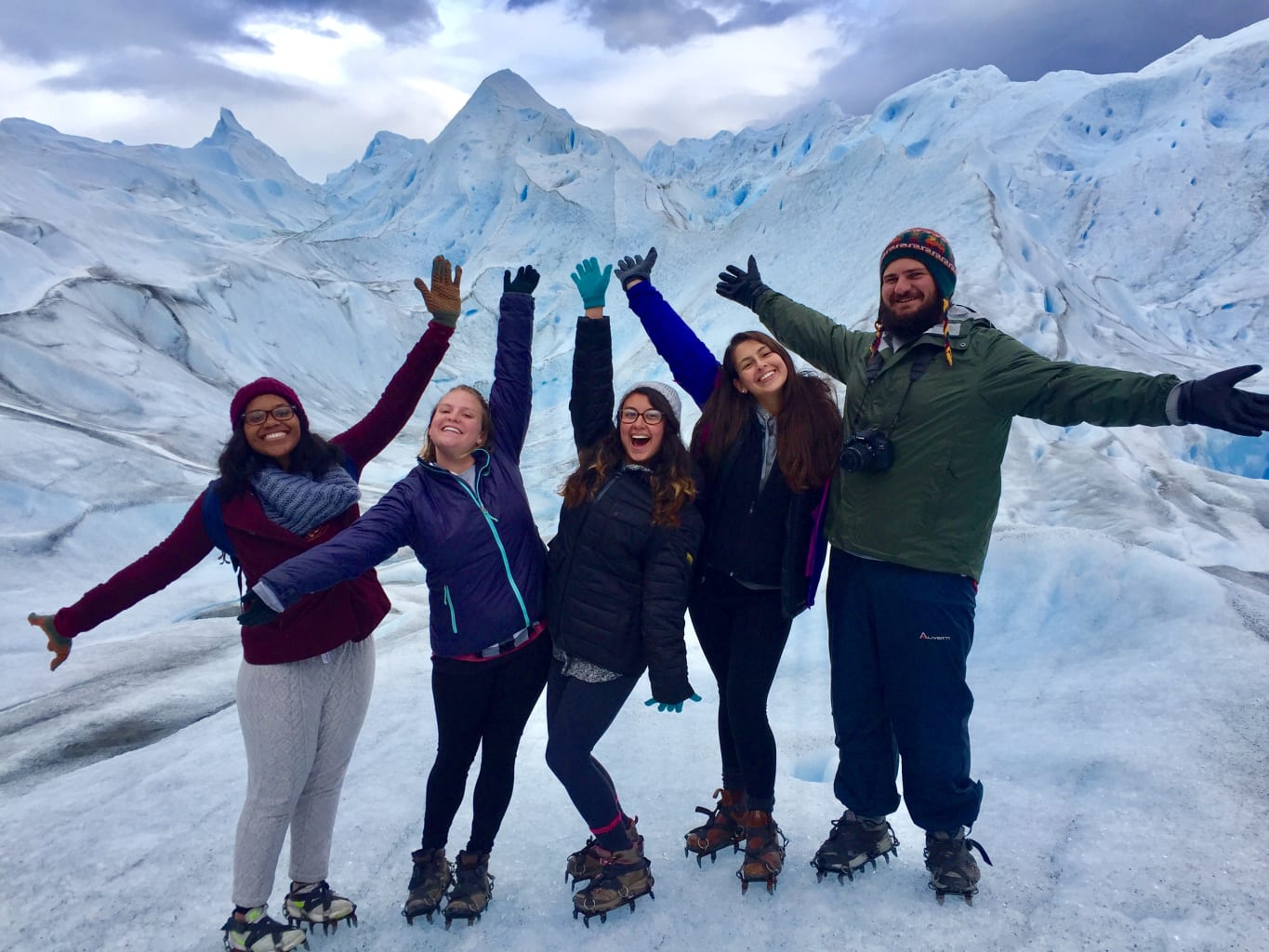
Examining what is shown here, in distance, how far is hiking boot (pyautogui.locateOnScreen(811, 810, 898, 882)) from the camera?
2.29m

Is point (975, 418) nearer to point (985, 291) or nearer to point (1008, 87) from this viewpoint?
point (985, 291)

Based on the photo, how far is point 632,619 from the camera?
2092 mm

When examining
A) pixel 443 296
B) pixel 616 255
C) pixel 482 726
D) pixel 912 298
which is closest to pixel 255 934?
pixel 482 726

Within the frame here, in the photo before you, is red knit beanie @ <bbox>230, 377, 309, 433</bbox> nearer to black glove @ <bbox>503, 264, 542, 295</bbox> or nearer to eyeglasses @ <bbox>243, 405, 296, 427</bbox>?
eyeglasses @ <bbox>243, 405, 296, 427</bbox>

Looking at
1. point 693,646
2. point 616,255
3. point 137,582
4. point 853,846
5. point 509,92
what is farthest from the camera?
point 509,92

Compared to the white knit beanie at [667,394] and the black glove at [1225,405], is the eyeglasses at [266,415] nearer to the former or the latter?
the white knit beanie at [667,394]

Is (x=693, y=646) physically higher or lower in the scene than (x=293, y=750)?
lower

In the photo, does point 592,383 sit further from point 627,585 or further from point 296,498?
point 296,498

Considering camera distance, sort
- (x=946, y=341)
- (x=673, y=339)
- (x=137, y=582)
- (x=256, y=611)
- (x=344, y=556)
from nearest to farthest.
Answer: (x=256, y=611) → (x=344, y=556) → (x=137, y=582) → (x=946, y=341) → (x=673, y=339)

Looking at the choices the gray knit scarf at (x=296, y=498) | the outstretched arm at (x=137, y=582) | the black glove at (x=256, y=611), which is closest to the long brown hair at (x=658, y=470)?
the gray knit scarf at (x=296, y=498)

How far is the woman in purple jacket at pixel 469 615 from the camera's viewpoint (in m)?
2.08

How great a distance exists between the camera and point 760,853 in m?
2.30

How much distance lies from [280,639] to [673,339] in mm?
1517

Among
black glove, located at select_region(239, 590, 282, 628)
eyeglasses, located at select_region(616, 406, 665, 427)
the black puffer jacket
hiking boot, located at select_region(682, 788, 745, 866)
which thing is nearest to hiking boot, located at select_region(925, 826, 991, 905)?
hiking boot, located at select_region(682, 788, 745, 866)
